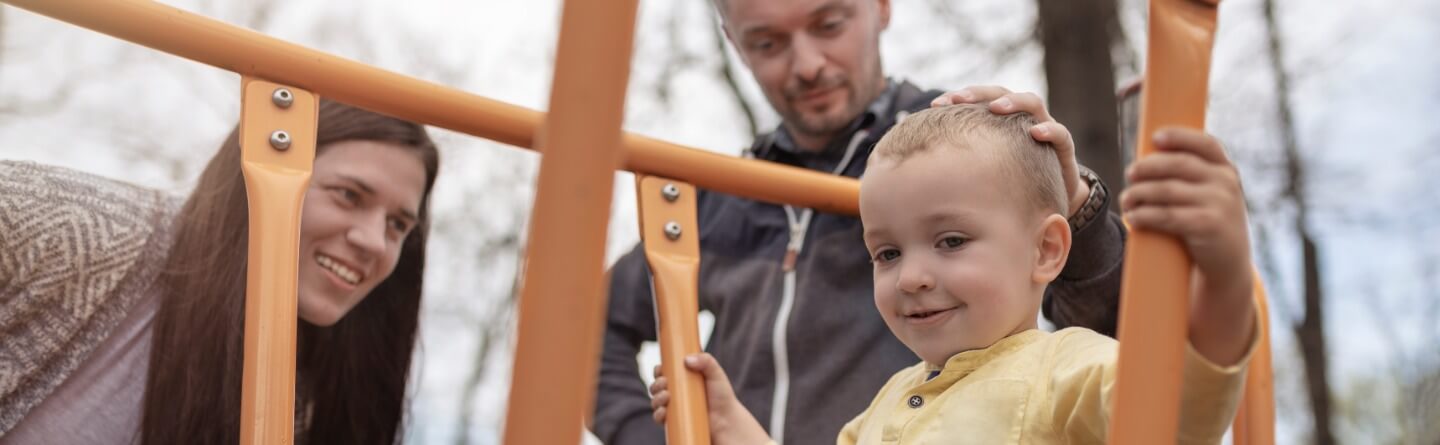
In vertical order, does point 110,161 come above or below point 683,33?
below

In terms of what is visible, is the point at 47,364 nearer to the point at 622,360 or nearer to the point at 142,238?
the point at 142,238

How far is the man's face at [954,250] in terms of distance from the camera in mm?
1324

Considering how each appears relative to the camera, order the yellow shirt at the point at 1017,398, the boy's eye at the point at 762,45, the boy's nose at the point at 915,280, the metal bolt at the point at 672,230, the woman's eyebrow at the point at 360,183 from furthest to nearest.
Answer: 1. the boy's eye at the point at 762,45
2. the woman's eyebrow at the point at 360,183
3. the metal bolt at the point at 672,230
4. the boy's nose at the point at 915,280
5. the yellow shirt at the point at 1017,398

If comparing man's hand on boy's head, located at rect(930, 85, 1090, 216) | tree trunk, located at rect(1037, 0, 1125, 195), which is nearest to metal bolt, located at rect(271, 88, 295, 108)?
man's hand on boy's head, located at rect(930, 85, 1090, 216)

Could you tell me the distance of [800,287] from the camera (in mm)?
2236

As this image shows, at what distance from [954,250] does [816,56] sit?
106cm

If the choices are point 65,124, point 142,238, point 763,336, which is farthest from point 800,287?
point 65,124

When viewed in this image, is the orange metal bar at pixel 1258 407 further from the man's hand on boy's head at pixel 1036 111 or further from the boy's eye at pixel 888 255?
the boy's eye at pixel 888 255

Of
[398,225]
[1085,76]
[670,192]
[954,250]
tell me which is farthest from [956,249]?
[1085,76]

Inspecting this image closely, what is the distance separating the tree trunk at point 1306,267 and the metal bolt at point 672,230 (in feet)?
21.5

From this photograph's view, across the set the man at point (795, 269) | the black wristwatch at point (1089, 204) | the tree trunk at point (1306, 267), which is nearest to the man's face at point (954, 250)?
the black wristwatch at point (1089, 204)

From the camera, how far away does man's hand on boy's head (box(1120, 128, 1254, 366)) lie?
85 cm

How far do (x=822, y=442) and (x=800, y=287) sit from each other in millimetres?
276

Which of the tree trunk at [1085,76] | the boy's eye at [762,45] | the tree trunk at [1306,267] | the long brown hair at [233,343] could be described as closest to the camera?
the long brown hair at [233,343]
